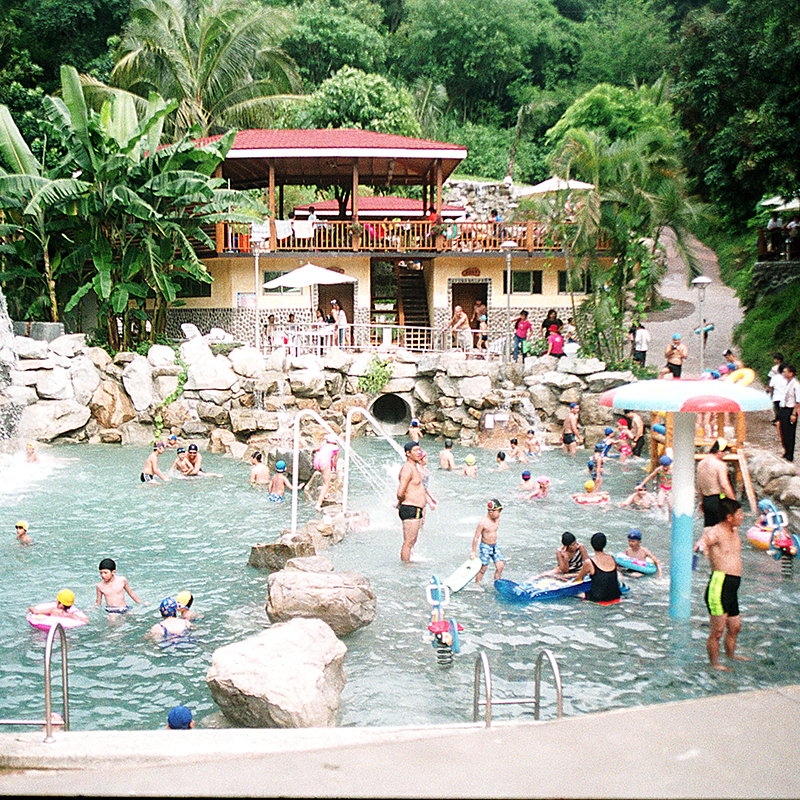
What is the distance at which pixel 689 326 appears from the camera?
94.7 ft

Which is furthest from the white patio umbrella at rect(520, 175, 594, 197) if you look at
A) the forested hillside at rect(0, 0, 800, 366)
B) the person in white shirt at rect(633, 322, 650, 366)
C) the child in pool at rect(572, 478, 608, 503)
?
the child in pool at rect(572, 478, 608, 503)

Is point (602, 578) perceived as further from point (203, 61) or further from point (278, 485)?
point (203, 61)

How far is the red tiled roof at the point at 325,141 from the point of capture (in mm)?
25250

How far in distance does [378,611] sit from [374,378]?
13072mm

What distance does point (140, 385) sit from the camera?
21.5m

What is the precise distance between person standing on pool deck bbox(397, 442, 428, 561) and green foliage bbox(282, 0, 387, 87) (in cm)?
3469

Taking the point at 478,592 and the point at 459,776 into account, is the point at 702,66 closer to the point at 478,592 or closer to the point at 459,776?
the point at 478,592

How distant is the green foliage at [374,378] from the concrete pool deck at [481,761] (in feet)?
56.8

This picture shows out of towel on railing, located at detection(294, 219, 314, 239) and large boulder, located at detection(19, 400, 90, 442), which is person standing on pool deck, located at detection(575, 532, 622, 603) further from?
towel on railing, located at detection(294, 219, 314, 239)

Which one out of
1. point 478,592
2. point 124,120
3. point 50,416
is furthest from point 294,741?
point 124,120

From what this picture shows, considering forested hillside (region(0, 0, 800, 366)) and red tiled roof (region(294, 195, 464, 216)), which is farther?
red tiled roof (region(294, 195, 464, 216))

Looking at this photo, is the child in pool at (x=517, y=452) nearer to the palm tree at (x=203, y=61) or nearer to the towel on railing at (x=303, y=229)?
the towel on railing at (x=303, y=229)

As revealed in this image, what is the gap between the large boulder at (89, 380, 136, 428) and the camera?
21219 millimetres

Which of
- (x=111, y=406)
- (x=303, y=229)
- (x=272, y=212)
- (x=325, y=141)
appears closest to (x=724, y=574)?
(x=111, y=406)
